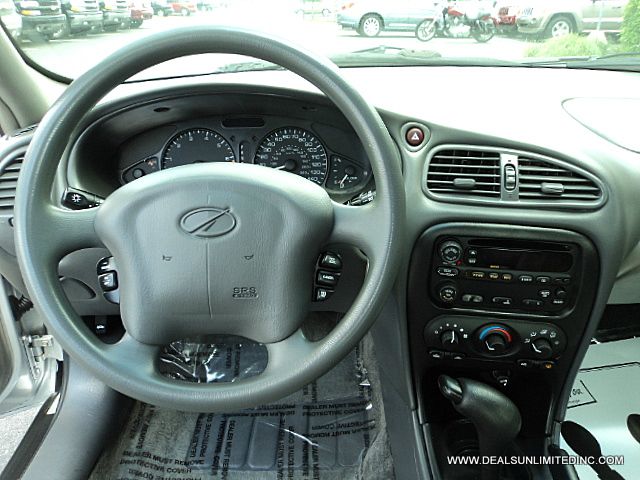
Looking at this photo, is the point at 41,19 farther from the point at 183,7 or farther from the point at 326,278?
the point at 326,278

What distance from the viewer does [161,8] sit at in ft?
4.73

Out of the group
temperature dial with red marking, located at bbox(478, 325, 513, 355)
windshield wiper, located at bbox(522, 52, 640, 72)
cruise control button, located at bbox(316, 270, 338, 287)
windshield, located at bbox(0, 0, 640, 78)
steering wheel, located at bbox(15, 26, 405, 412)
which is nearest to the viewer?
steering wheel, located at bbox(15, 26, 405, 412)

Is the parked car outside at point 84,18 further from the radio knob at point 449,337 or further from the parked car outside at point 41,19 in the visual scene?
the radio knob at point 449,337

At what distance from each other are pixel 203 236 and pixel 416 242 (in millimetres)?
515

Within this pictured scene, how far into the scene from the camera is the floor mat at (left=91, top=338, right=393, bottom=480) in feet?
5.49

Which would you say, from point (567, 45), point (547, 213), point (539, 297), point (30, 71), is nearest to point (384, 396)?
point (539, 297)

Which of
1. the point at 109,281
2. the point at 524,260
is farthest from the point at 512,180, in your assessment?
the point at 109,281

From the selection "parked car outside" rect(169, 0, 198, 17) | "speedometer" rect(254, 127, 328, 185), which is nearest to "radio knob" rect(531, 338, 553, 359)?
"speedometer" rect(254, 127, 328, 185)

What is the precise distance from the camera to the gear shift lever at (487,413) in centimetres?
128

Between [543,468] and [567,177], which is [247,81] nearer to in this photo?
[567,177]

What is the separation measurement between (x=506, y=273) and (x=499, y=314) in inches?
4.5

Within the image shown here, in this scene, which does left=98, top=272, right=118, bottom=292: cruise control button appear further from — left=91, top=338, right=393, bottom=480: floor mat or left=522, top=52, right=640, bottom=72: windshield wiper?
left=522, top=52, right=640, bottom=72: windshield wiper

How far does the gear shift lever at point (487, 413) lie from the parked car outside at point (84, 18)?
124 centimetres

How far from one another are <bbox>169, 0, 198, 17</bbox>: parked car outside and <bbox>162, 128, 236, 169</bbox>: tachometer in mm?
281
